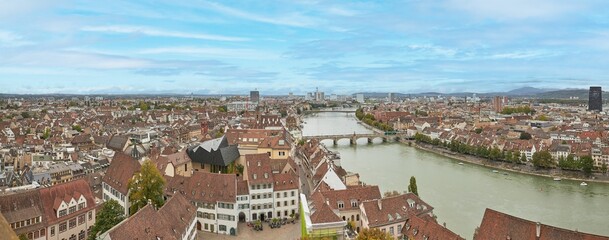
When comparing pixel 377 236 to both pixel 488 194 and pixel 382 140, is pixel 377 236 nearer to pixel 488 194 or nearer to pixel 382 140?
pixel 488 194

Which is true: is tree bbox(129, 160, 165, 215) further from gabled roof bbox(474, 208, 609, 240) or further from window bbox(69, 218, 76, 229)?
gabled roof bbox(474, 208, 609, 240)

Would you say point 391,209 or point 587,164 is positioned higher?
point 391,209

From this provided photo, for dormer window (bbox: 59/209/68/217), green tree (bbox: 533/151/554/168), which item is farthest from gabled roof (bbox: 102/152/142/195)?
green tree (bbox: 533/151/554/168)

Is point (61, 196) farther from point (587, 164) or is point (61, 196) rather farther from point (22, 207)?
point (587, 164)

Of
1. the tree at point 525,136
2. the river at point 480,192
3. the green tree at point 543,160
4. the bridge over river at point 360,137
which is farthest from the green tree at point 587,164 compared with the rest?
the bridge over river at point 360,137

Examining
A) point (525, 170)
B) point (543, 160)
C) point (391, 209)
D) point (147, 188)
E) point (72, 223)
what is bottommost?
point (525, 170)

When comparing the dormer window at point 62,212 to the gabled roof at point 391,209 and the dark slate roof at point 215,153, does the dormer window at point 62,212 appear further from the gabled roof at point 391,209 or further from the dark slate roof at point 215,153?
the gabled roof at point 391,209

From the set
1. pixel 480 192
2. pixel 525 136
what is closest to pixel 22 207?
pixel 480 192

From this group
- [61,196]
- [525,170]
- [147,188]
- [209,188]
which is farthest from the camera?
[525,170]

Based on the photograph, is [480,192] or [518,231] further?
[480,192]
